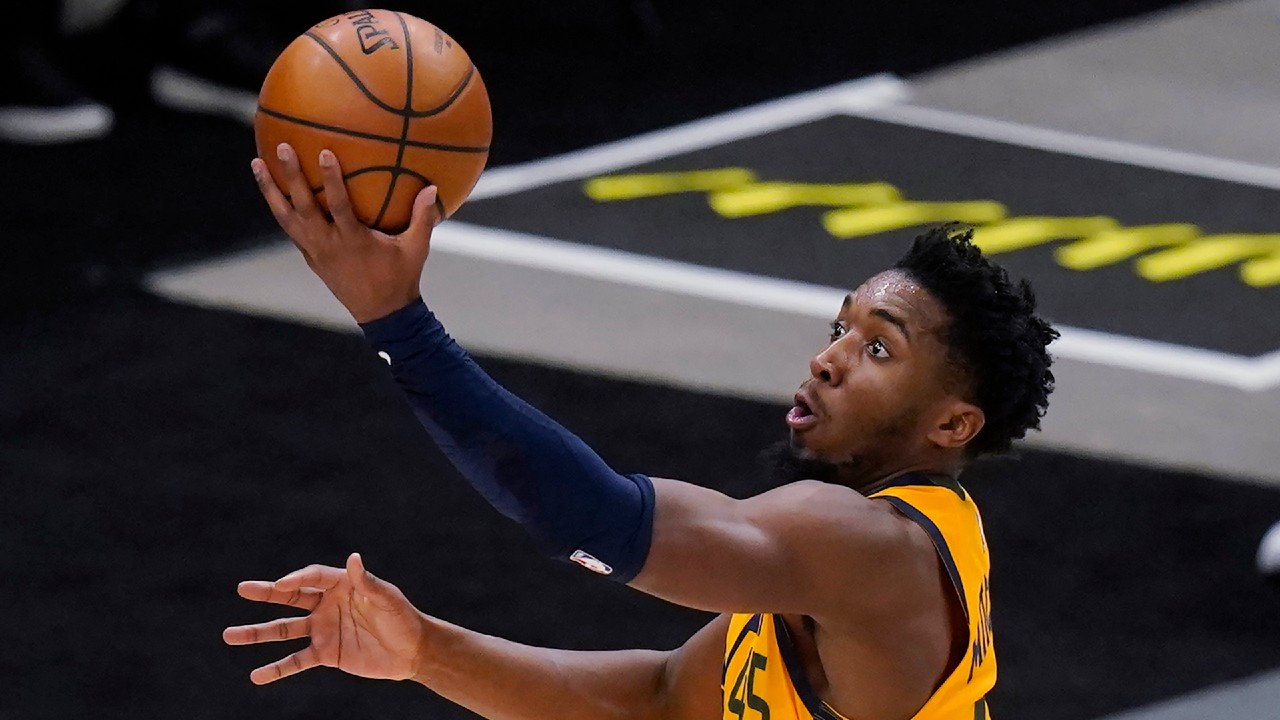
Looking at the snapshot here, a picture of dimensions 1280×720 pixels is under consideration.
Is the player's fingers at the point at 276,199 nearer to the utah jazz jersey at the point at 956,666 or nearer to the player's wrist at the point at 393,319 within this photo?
the player's wrist at the point at 393,319

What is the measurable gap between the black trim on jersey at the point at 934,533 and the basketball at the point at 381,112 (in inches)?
27.5

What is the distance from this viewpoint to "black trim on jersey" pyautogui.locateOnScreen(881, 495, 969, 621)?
9.26 ft

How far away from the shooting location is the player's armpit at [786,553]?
2576mm

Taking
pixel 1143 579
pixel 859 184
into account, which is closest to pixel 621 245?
pixel 859 184

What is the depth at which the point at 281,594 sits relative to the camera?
3125 mm

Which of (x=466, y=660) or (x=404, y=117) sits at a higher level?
(x=404, y=117)

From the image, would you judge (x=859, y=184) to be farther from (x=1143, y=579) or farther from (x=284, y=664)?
(x=284, y=664)

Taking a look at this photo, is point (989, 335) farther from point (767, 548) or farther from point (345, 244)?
point (345, 244)

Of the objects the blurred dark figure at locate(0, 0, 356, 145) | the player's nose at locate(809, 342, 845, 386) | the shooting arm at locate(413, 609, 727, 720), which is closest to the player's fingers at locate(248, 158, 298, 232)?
the player's nose at locate(809, 342, 845, 386)

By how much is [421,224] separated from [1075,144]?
23.5 feet

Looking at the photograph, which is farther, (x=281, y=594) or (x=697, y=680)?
(x=697, y=680)

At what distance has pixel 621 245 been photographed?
788cm

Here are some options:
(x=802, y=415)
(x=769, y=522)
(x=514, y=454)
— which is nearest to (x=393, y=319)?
(x=514, y=454)

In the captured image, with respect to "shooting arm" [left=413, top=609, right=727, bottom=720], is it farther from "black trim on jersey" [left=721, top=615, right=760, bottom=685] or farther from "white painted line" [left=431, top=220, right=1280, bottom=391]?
"white painted line" [left=431, top=220, right=1280, bottom=391]
